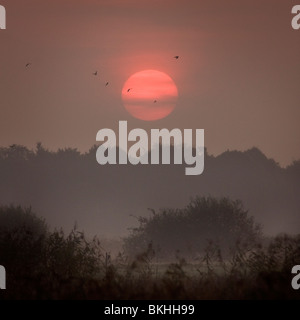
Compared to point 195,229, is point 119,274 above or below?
below

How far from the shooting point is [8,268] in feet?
67.8

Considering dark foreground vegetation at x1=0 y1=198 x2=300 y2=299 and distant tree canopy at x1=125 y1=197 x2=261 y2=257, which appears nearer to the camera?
dark foreground vegetation at x1=0 y1=198 x2=300 y2=299

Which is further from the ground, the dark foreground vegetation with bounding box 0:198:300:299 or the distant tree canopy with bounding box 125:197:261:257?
the distant tree canopy with bounding box 125:197:261:257

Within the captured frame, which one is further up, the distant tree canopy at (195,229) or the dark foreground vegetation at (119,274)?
the distant tree canopy at (195,229)

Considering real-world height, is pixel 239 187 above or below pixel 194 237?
above

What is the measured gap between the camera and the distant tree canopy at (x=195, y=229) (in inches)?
1400

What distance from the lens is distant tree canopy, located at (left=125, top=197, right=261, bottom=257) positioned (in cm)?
3556

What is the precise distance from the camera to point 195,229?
117ft

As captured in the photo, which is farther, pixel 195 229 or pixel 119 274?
pixel 195 229

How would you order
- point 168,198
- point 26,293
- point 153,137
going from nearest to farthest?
point 26,293, point 153,137, point 168,198

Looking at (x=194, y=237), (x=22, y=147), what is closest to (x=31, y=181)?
(x=22, y=147)

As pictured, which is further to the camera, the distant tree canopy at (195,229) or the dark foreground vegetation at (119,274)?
the distant tree canopy at (195,229)
